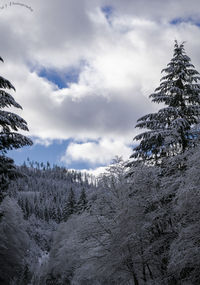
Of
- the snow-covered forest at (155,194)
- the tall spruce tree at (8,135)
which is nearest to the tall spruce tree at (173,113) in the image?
the snow-covered forest at (155,194)

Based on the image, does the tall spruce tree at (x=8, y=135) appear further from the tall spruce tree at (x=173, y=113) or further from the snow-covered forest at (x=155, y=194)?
the tall spruce tree at (x=173, y=113)

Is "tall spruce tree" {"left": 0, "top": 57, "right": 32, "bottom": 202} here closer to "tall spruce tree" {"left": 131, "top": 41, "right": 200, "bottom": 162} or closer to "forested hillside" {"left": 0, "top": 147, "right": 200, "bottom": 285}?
"forested hillside" {"left": 0, "top": 147, "right": 200, "bottom": 285}

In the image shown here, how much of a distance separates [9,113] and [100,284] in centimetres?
2477

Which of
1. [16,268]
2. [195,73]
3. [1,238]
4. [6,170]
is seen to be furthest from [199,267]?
[16,268]

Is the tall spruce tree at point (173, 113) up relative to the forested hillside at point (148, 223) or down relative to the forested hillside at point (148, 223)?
up

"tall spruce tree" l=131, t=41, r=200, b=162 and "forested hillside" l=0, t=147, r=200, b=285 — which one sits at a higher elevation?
"tall spruce tree" l=131, t=41, r=200, b=162

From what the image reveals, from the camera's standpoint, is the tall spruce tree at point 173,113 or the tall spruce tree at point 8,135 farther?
the tall spruce tree at point 173,113

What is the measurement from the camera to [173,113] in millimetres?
15492

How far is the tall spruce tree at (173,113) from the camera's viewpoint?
1499 cm

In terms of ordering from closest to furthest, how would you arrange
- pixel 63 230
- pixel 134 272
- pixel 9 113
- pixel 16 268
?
1. pixel 9 113
2. pixel 134 272
3. pixel 16 268
4. pixel 63 230

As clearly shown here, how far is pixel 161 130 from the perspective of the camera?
15.3 metres

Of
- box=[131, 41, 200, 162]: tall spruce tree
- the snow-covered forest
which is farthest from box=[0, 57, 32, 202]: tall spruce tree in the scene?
box=[131, 41, 200, 162]: tall spruce tree

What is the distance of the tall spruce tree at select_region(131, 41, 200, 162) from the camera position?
1499 centimetres

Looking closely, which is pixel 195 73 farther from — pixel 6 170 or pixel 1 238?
pixel 1 238
